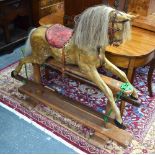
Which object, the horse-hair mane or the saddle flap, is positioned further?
the saddle flap

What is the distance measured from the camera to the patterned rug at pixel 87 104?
1642 millimetres

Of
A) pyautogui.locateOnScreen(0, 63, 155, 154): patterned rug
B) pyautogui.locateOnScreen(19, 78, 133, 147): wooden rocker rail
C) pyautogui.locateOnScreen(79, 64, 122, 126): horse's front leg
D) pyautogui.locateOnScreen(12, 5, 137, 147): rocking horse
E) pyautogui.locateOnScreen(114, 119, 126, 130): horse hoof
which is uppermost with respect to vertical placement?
pyautogui.locateOnScreen(12, 5, 137, 147): rocking horse

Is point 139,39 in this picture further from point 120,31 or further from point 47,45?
point 47,45

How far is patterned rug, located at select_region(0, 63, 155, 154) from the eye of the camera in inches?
64.6

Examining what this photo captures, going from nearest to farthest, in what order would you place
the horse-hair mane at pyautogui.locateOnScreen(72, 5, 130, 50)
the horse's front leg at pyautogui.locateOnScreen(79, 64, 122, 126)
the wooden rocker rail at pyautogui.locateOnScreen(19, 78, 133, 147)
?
1. the horse-hair mane at pyautogui.locateOnScreen(72, 5, 130, 50)
2. the horse's front leg at pyautogui.locateOnScreen(79, 64, 122, 126)
3. the wooden rocker rail at pyautogui.locateOnScreen(19, 78, 133, 147)

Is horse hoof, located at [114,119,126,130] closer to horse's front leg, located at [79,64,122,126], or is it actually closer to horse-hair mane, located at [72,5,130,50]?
horse's front leg, located at [79,64,122,126]

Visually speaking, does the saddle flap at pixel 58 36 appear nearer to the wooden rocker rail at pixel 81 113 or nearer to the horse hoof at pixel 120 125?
the wooden rocker rail at pixel 81 113

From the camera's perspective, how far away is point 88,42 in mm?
1383

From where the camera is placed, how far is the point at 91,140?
5.42 feet

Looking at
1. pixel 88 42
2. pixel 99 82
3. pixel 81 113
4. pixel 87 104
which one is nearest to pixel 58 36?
pixel 88 42

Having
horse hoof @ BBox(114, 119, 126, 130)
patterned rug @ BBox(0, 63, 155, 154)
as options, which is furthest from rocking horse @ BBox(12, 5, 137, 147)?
patterned rug @ BBox(0, 63, 155, 154)

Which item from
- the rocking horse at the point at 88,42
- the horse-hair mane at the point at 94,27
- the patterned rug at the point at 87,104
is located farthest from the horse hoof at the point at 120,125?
the horse-hair mane at the point at 94,27

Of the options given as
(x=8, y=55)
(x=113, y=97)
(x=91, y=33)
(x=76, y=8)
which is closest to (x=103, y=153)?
(x=113, y=97)

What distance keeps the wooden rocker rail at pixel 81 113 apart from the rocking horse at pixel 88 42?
97 millimetres
